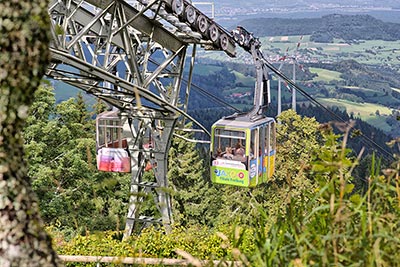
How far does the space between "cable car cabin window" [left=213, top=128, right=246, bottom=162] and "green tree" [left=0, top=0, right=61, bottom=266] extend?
13298 mm

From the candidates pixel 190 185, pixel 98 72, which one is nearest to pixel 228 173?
pixel 98 72

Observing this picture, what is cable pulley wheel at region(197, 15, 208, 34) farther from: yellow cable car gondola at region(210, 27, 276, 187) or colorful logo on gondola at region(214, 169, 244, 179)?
colorful logo on gondola at region(214, 169, 244, 179)

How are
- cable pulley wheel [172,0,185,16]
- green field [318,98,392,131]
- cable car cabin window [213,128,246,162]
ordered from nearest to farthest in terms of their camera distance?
cable pulley wheel [172,0,185,16], cable car cabin window [213,128,246,162], green field [318,98,392,131]

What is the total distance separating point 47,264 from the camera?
2129 millimetres

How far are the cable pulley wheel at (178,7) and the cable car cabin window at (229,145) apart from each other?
2.75 metres

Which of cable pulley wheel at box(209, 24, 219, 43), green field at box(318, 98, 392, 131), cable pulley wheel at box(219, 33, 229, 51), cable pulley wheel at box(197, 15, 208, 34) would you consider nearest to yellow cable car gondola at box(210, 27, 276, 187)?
cable pulley wheel at box(219, 33, 229, 51)

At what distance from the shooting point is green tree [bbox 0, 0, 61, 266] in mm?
2105

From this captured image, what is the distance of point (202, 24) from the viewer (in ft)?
52.1

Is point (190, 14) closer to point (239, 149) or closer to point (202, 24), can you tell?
point (202, 24)

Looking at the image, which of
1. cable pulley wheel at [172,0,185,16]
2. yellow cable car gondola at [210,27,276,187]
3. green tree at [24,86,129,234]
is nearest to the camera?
cable pulley wheel at [172,0,185,16]

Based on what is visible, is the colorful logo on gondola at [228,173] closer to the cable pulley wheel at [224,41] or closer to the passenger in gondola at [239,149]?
the passenger in gondola at [239,149]

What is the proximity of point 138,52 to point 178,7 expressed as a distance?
94.4 inches

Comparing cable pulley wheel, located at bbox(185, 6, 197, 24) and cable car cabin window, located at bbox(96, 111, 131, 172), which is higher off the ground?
cable pulley wheel, located at bbox(185, 6, 197, 24)

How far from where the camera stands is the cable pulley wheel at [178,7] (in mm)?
14593
